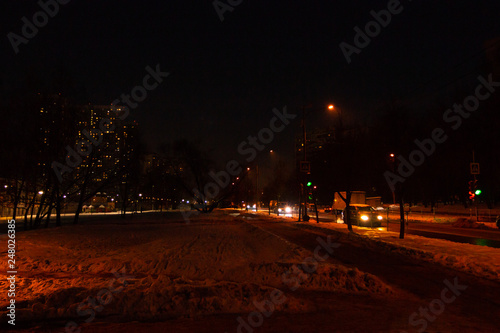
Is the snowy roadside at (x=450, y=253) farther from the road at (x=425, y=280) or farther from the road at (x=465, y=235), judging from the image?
the road at (x=465, y=235)

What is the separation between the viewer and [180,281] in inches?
348

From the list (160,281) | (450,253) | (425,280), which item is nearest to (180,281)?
(160,281)

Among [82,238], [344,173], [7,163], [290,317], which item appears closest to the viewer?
[290,317]

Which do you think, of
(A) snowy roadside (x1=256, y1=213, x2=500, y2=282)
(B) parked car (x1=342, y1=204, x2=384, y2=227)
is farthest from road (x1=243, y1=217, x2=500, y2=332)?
(B) parked car (x1=342, y1=204, x2=384, y2=227)

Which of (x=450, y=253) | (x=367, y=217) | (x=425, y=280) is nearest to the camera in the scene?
(x=425, y=280)

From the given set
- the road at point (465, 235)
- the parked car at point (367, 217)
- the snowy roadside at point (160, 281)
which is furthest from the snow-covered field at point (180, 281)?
the parked car at point (367, 217)

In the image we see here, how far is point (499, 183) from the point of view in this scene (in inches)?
1842

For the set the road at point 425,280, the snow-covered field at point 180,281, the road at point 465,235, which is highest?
the snow-covered field at point 180,281

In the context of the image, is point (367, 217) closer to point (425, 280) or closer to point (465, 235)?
point (465, 235)

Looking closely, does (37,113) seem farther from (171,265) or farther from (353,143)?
(353,143)

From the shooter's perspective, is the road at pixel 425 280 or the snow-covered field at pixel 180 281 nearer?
the snow-covered field at pixel 180 281

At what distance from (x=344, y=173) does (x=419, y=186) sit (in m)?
41.7

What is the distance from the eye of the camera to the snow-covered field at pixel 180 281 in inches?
271

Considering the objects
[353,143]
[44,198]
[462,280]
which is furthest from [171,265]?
[44,198]
